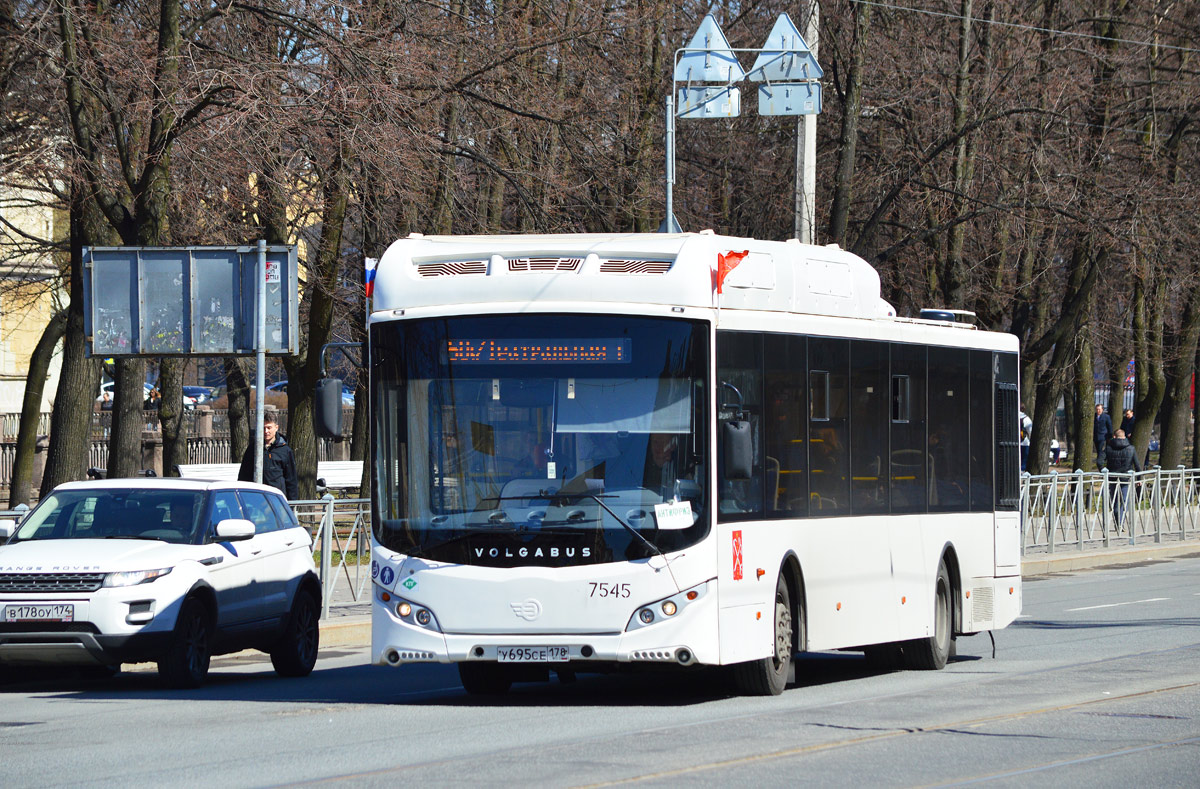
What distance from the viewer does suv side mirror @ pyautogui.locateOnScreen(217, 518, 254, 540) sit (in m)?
14.0

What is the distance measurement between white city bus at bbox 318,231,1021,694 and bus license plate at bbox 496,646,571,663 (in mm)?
14

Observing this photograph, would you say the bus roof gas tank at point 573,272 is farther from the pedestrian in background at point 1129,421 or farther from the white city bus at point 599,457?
the pedestrian in background at point 1129,421

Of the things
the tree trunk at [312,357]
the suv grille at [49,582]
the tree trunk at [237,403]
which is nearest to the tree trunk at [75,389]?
the tree trunk at [312,357]

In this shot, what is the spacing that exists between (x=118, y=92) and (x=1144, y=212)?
675 inches

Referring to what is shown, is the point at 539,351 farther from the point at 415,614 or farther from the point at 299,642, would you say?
the point at 299,642

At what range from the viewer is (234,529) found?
1401 cm

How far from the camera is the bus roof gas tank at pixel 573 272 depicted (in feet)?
38.9

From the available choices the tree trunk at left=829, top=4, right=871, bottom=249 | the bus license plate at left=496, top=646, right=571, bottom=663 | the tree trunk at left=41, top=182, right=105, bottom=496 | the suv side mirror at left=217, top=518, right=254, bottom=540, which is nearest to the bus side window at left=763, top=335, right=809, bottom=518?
the bus license plate at left=496, top=646, right=571, bottom=663

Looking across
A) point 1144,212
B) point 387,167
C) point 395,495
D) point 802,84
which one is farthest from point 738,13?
point 395,495

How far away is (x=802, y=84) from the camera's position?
2295cm

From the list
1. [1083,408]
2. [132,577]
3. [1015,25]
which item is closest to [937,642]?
[132,577]

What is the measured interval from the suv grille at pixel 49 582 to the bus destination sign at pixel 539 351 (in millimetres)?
3304

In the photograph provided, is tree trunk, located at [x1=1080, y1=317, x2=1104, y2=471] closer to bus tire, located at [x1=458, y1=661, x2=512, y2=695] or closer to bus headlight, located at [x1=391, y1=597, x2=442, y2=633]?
bus tire, located at [x1=458, y1=661, x2=512, y2=695]

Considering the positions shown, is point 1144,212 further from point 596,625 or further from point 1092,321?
point 596,625
